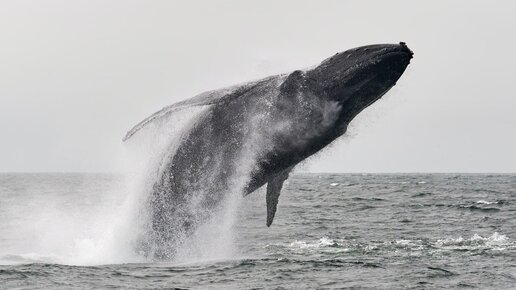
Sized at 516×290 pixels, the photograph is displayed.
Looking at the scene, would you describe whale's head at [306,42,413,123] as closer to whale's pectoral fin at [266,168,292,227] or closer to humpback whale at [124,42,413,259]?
humpback whale at [124,42,413,259]

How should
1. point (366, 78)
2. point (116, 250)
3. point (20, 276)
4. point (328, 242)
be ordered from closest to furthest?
1. point (366, 78)
2. point (20, 276)
3. point (116, 250)
4. point (328, 242)

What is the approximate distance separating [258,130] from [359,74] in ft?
6.36

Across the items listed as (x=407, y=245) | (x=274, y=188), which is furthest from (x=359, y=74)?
(x=407, y=245)

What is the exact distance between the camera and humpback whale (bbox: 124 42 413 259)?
11.3 metres

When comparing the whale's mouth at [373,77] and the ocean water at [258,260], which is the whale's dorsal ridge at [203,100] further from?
the ocean water at [258,260]

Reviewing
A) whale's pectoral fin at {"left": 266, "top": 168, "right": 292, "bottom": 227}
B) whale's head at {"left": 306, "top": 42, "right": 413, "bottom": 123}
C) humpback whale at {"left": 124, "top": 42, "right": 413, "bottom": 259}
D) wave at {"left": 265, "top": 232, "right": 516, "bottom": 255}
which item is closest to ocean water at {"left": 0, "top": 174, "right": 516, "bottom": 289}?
wave at {"left": 265, "top": 232, "right": 516, "bottom": 255}

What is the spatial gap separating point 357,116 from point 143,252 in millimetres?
4866

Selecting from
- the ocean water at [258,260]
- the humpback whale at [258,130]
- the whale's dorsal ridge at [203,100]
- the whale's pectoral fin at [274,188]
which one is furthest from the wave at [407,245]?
the whale's dorsal ridge at [203,100]

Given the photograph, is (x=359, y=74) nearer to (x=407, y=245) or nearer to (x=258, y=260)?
(x=258, y=260)

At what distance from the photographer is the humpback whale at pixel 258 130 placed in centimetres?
1126

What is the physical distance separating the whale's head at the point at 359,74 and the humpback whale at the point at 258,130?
0.02 metres

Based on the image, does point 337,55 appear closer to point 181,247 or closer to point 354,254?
point 181,247

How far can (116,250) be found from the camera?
14.1m

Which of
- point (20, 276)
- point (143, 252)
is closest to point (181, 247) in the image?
point (143, 252)
